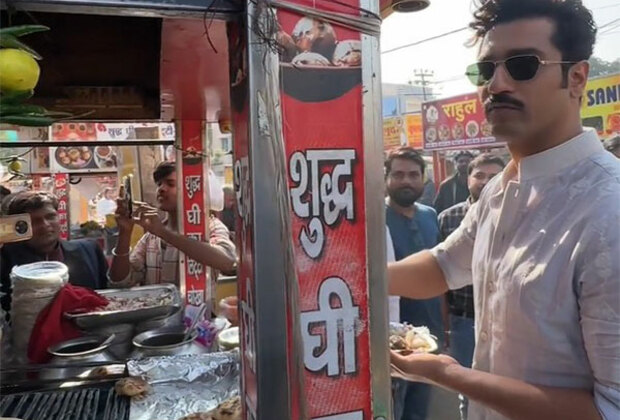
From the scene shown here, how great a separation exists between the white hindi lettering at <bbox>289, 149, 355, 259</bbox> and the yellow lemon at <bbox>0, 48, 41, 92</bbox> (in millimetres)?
486

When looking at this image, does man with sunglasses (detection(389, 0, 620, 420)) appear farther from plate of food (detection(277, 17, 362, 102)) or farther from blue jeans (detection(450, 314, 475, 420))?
blue jeans (detection(450, 314, 475, 420))

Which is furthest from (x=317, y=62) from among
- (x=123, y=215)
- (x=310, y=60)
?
(x=123, y=215)

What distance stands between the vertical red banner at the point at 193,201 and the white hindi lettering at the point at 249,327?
2.47 meters

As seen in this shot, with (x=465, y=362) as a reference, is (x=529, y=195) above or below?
above

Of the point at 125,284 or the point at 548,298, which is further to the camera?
the point at 125,284

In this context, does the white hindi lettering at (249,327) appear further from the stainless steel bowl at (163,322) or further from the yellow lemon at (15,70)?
the stainless steel bowl at (163,322)

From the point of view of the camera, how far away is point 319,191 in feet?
3.37

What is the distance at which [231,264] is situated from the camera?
9.91 feet

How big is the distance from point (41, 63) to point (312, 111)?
4.23 feet

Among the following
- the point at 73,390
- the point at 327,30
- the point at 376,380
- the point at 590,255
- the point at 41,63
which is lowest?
the point at 73,390

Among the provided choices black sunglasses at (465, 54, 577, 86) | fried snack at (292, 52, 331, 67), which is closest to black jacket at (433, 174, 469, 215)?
black sunglasses at (465, 54, 577, 86)

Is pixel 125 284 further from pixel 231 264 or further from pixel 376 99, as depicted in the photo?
pixel 376 99

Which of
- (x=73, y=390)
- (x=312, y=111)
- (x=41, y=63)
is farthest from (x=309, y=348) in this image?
(x=41, y=63)

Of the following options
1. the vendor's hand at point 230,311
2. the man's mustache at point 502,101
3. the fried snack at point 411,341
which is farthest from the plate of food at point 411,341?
the man's mustache at point 502,101
